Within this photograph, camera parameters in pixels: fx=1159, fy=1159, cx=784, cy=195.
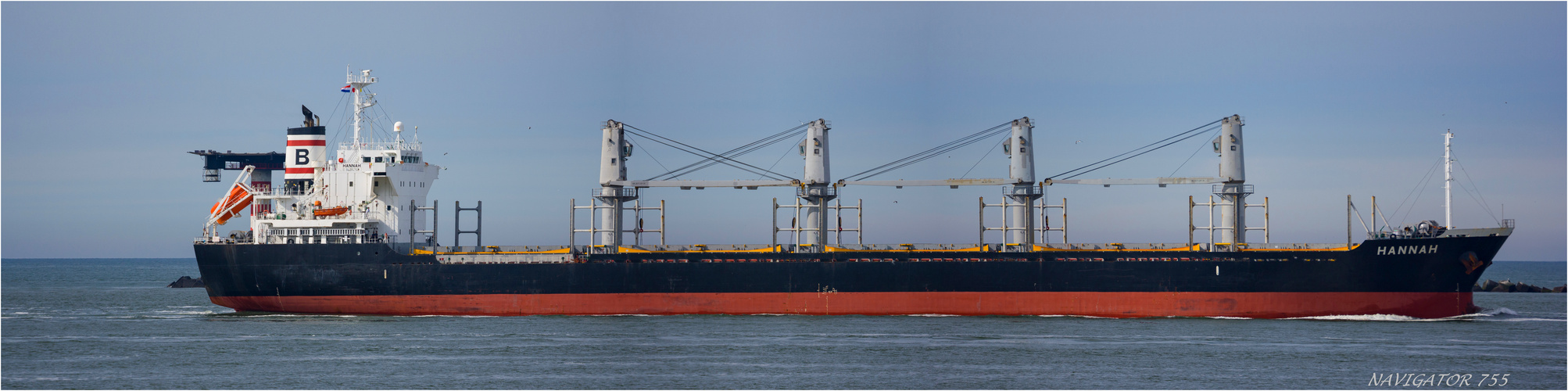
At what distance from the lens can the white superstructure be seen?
38031 millimetres

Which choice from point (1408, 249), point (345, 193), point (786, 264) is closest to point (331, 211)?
point (345, 193)

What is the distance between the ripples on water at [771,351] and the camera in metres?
23.3

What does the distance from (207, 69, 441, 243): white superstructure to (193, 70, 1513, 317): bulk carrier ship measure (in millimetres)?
61

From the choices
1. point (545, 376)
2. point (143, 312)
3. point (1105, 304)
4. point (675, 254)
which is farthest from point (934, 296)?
point (143, 312)

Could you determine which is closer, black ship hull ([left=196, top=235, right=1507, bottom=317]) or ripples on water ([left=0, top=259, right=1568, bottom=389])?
ripples on water ([left=0, top=259, right=1568, bottom=389])

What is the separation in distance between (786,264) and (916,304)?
413cm

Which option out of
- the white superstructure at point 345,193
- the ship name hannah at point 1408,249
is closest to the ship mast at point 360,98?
the white superstructure at point 345,193

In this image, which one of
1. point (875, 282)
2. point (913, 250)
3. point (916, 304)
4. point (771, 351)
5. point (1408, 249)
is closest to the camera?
point (771, 351)

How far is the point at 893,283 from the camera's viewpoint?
35.1 meters

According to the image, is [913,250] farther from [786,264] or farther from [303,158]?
[303,158]

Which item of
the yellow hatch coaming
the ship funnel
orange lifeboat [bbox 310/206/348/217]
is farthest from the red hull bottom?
the ship funnel

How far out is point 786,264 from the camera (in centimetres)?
3559

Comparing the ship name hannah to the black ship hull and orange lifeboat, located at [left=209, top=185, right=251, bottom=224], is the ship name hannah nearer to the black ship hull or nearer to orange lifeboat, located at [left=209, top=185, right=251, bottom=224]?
the black ship hull

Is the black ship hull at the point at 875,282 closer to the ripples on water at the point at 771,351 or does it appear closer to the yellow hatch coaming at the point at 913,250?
the yellow hatch coaming at the point at 913,250
